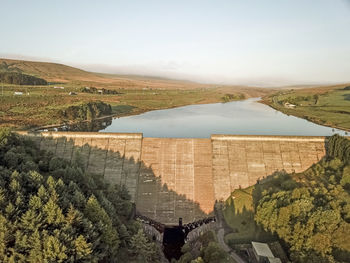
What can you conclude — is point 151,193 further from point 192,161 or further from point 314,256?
point 314,256

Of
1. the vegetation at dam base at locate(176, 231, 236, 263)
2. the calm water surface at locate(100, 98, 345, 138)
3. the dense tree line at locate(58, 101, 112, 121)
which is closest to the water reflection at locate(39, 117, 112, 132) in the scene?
the calm water surface at locate(100, 98, 345, 138)

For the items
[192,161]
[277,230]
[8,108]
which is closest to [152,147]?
[192,161]

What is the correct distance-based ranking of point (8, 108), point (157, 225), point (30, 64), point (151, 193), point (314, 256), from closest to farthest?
1. point (314, 256)
2. point (157, 225)
3. point (151, 193)
4. point (8, 108)
5. point (30, 64)

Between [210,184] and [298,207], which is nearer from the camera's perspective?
[298,207]

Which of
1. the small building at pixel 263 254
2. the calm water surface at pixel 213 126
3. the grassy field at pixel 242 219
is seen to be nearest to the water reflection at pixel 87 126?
the calm water surface at pixel 213 126

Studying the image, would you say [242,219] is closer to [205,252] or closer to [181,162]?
[205,252]

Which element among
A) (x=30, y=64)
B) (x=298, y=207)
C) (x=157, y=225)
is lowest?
(x=157, y=225)

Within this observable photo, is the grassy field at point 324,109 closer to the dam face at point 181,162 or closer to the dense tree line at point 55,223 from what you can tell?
the dam face at point 181,162

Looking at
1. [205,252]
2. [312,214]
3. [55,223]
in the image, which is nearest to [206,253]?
[205,252]
